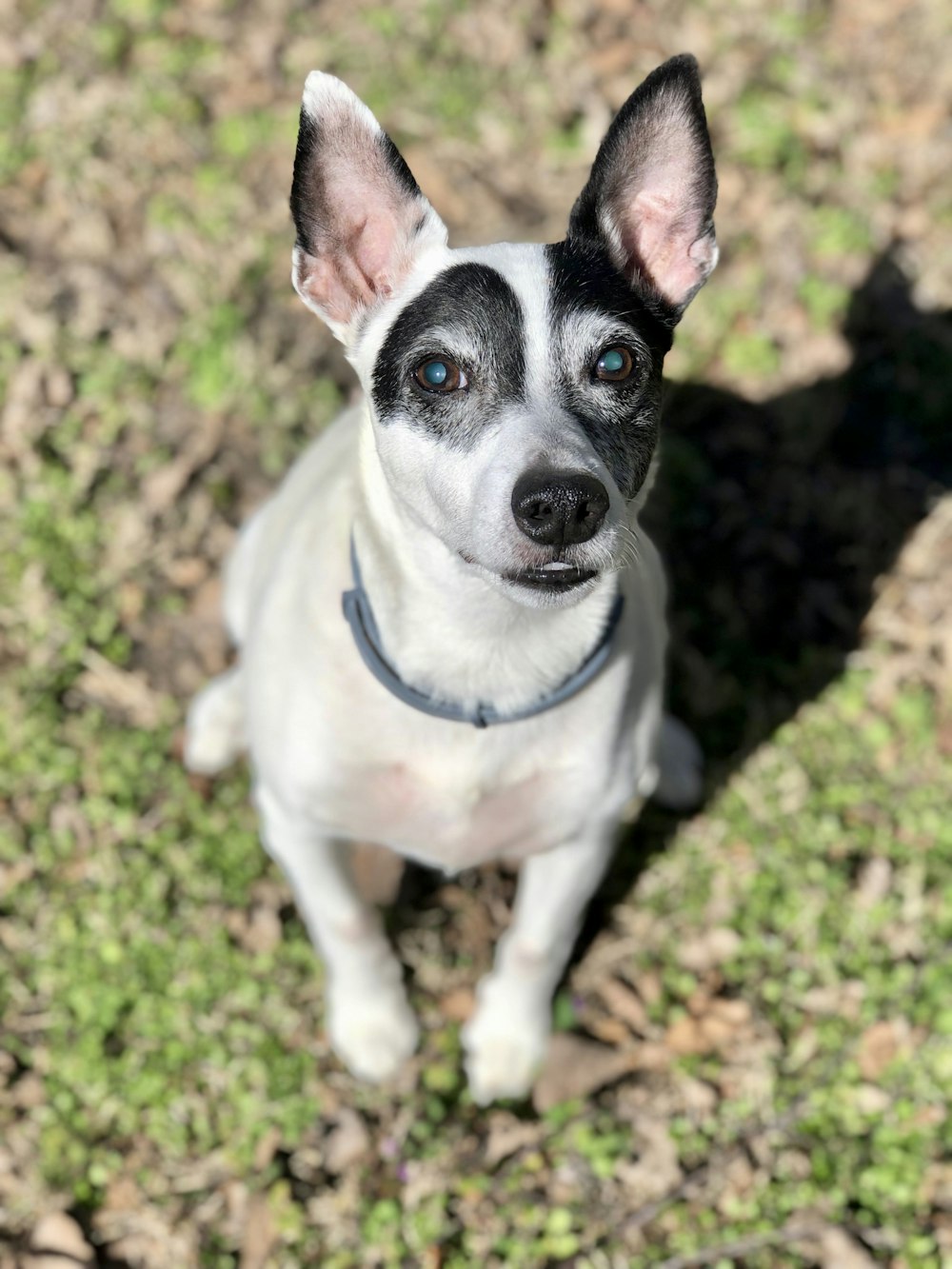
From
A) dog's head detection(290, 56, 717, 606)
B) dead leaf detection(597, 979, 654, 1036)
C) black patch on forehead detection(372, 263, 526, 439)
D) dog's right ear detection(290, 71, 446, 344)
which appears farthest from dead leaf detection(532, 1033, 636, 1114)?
dog's right ear detection(290, 71, 446, 344)

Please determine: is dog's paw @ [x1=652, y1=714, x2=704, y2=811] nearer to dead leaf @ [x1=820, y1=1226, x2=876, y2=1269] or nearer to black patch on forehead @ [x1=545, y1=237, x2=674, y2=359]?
dead leaf @ [x1=820, y1=1226, x2=876, y2=1269]

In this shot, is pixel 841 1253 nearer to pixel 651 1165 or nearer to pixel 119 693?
pixel 651 1165

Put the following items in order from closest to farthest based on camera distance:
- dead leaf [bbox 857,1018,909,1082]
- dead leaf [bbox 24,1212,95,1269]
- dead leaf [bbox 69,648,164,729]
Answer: dead leaf [bbox 24,1212,95,1269] → dead leaf [bbox 857,1018,909,1082] → dead leaf [bbox 69,648,164,729]

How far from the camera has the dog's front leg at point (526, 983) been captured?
4160 millimetres

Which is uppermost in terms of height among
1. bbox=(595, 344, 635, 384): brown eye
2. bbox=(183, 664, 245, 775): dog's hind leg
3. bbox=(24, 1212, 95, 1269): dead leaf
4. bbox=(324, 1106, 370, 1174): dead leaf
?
bbox=(595, 344, 635, 384): brown eye

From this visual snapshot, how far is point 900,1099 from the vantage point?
4633mm

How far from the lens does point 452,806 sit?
3604 millimetres

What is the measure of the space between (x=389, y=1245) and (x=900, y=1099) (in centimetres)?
197

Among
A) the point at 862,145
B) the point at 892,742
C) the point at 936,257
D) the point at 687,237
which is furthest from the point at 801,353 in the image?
the point at 687,237

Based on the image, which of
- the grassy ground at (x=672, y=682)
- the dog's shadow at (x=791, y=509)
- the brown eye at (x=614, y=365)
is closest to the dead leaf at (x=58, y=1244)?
the grassy ground at (x=672, y=682)

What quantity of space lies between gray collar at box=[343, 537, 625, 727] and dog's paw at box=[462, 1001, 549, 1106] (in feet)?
5.29

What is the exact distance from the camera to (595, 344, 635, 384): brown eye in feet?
10.2

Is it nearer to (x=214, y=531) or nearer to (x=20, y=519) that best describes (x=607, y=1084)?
(x=214, y=531)

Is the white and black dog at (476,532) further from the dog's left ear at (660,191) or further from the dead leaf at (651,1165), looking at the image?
the dead leaf at (651,1165)
